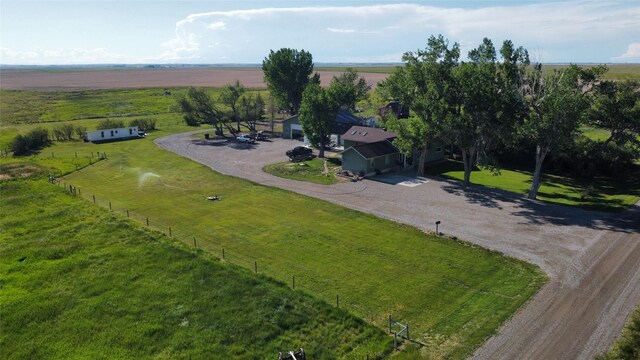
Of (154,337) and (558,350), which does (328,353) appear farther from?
(558,350)

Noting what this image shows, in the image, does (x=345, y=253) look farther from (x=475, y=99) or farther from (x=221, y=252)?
(x=475, y=99)

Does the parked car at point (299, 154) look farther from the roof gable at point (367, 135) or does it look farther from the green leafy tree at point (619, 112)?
the green leafy tree at point (619, 112)

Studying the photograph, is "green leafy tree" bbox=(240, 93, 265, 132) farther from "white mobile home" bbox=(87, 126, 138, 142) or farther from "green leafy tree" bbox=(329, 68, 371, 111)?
"white mobile home" bbox=(87, 126, 138, 142)

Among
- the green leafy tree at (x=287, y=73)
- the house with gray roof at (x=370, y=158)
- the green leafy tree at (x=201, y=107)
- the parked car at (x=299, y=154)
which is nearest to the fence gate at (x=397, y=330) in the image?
the house with gray roof at (x=370, y=158)

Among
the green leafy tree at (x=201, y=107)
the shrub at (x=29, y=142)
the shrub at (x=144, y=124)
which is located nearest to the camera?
the shrub at (x=29, y=142)

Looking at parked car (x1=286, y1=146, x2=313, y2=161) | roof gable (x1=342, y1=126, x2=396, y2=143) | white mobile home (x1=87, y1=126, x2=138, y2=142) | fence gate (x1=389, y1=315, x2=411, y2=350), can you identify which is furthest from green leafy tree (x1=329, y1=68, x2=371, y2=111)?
fence gate (x1=389, y1=315, x2=411, y2=350)

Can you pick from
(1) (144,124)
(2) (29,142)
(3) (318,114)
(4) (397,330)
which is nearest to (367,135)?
(3) (318,114)

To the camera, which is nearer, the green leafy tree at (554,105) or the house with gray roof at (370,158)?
the green leafy tree at (554,105)
